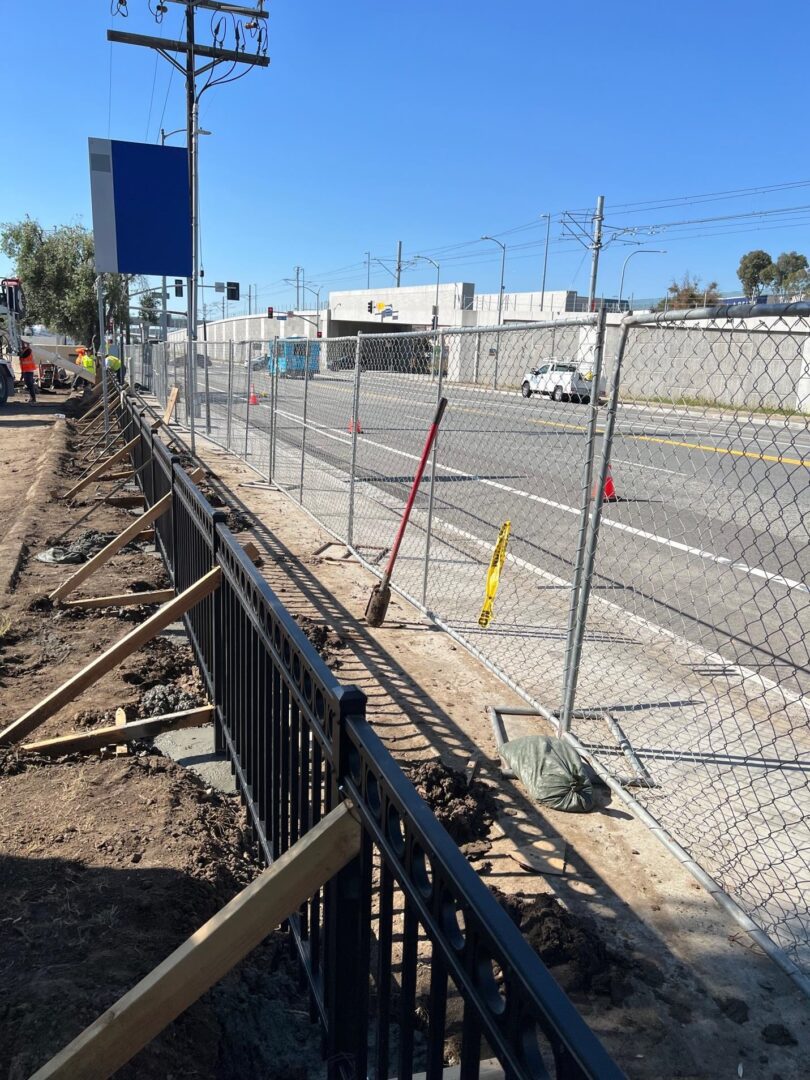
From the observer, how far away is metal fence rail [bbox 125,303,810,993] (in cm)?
357

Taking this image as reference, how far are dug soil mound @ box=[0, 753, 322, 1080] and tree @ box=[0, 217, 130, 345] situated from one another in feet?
128

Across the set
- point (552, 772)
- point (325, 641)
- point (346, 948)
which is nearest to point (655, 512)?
point (325, 641)

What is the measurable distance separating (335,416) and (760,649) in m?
19.8

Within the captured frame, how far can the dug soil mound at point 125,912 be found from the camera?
224 centimetres

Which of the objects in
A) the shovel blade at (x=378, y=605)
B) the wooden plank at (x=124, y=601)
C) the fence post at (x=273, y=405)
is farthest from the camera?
the fence post at (x=273, y=405)

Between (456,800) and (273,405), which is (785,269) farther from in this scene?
(456,800)

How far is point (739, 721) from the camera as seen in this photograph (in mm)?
4641

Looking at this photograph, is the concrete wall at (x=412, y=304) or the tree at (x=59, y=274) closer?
the tree at (x=59, y=274)

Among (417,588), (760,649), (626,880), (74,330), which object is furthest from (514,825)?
(74,330)

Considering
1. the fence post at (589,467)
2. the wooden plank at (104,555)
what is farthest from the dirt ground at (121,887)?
the fence post at (589,467)

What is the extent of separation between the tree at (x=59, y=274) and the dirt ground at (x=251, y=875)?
3830 centimetres

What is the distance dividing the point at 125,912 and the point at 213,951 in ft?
3.77

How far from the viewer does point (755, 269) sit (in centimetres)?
8500

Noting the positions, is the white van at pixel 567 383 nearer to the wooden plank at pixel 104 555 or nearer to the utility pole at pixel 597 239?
the wooden plank at pixel 104 555
